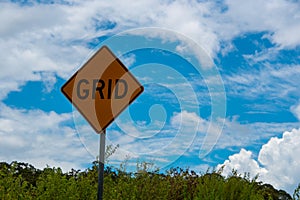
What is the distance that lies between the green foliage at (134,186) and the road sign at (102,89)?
7.87 ft

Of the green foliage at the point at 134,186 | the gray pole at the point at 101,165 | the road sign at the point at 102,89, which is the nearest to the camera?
the gray pole at the point at 101,165

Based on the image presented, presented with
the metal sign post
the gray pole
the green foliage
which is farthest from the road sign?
the green foliage

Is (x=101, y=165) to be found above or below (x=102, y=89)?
below

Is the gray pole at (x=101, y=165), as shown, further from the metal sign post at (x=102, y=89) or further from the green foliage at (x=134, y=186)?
the green foliage at (x=134, y=186)

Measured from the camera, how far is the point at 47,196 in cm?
1013

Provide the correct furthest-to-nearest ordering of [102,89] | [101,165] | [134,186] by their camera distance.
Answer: [134,186] → [102,89] → [101,165]

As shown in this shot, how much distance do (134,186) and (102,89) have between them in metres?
3.03

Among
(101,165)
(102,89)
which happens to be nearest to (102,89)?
(102,89)

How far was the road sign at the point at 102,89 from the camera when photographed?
8.16 meters

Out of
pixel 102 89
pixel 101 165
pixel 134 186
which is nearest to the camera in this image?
pixel 101 165

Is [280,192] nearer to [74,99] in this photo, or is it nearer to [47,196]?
[47,196]

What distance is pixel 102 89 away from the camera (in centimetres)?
834

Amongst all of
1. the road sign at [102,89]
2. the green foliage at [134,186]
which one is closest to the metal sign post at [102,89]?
the road sign at [102,89]

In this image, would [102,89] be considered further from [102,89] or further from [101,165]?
[101,165]
